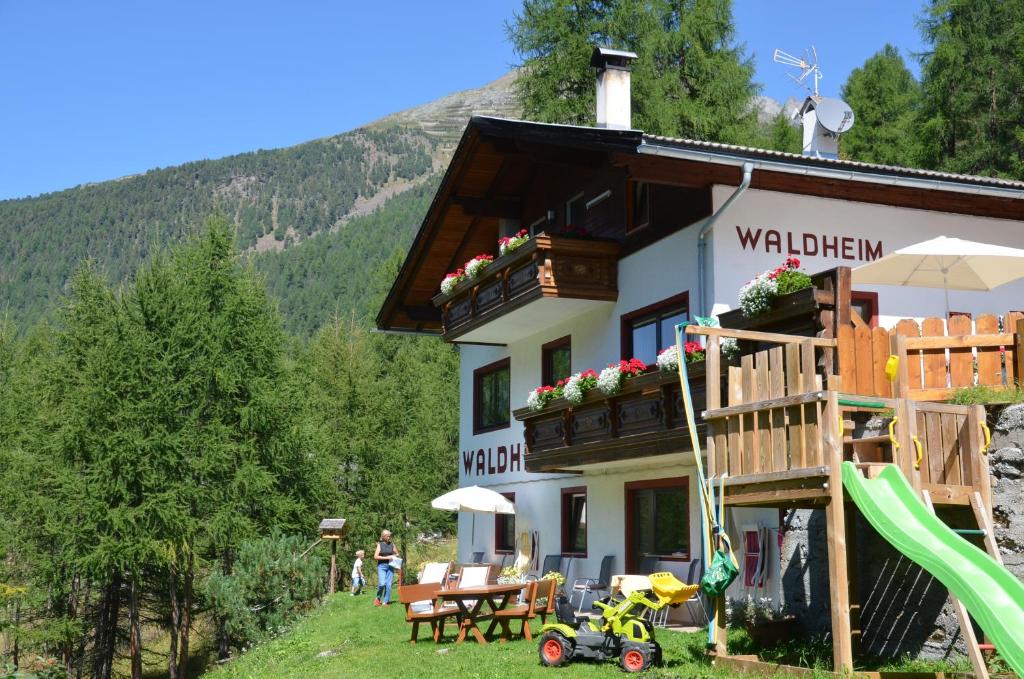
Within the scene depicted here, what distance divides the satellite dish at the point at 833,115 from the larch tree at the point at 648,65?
14.1 meters

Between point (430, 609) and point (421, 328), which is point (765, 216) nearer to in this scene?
point (430, 609)

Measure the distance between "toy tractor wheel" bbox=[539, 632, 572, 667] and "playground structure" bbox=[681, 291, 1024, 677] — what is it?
68.0 inches

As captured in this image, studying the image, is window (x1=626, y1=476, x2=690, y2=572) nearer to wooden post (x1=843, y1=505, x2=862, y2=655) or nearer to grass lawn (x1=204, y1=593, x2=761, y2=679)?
grass lawn (x1=204, y1=593, x2=761, y2=679)

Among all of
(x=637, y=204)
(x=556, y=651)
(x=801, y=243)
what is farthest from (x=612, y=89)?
(x=556, y=651)

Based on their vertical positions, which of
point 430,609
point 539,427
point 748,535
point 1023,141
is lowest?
point 430,609

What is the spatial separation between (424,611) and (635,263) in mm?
6487

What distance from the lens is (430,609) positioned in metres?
16.1

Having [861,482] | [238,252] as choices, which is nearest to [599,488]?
[861,482]

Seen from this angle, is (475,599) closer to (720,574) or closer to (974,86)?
(720,574)

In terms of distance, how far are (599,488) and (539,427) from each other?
155 cm

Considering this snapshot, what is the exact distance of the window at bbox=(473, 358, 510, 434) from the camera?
24109 millimetres

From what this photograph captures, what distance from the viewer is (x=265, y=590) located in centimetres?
2395

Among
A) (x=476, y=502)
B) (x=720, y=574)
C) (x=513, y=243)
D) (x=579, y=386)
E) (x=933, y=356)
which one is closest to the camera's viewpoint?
(x=720, y=574)

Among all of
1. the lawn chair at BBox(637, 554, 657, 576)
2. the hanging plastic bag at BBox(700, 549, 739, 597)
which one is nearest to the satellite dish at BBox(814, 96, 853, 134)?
the lawn chair at BBox(637, 554, 657, 576)
